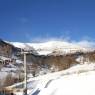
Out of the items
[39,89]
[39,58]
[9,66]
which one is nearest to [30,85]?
[39,89]

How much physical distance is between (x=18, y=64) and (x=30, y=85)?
215ft

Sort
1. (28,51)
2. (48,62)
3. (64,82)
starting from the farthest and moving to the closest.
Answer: (48,62), (64,82), (28,51)

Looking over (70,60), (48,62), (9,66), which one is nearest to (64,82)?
(70,60)

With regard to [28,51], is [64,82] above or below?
below

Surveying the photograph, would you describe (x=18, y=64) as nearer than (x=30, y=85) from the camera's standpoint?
No

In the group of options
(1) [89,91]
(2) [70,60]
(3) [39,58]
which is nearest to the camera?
(1) [89,91]

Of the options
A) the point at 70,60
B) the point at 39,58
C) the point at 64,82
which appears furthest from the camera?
the point at 39,58

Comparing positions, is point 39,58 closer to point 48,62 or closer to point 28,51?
point 48,62

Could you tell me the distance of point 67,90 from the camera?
2370cm

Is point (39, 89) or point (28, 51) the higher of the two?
point (28, 51)

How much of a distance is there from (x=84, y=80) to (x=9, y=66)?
66735 mm

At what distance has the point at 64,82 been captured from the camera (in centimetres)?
2567

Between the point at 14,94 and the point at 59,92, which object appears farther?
the point at 14,94

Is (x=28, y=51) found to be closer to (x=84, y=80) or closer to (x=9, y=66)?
(x=84, y=80)
